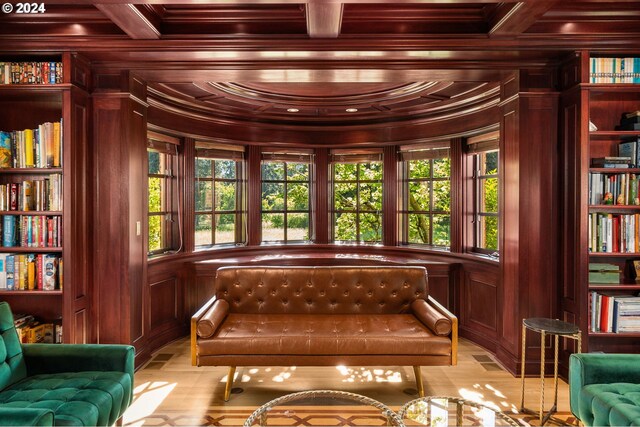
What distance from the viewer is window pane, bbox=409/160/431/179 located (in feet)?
16.7

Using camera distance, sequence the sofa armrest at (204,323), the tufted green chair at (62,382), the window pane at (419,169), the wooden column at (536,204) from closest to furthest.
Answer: the tufted green chair at (62,382) < the sofa armrest at (204,323) < the wooden column at (536,204) < the window pane at (419,169)

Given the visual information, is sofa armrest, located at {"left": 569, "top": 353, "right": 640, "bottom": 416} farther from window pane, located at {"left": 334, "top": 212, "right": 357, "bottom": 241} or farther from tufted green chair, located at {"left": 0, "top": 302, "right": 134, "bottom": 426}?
window pane, located at {"left": 334, "top": 212, "right": 357, "bottom": 241}

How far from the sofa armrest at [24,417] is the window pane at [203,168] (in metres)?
3.52

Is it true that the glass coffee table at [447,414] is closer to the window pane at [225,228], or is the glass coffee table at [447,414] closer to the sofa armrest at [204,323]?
the sofa armrest at [204,323]

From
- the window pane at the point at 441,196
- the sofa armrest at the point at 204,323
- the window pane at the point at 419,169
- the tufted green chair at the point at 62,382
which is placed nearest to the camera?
the tufted green chair at the point at 62,382

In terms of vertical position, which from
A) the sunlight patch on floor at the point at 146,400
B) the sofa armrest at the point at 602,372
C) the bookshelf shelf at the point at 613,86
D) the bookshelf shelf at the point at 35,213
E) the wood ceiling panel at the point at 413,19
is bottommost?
the sunlight patch on floor at the point at 146,400

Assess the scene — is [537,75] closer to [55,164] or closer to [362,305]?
[362,305]

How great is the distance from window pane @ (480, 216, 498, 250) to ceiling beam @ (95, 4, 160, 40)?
370cm

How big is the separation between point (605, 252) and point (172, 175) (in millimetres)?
4318

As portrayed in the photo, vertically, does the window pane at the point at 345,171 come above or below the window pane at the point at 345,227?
above

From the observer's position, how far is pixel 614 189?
127 inches

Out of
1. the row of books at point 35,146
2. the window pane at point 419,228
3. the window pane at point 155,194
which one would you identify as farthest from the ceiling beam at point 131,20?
the window pane at point 419,228

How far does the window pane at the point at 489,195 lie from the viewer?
171 inches

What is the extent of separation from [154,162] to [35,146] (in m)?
1.33
